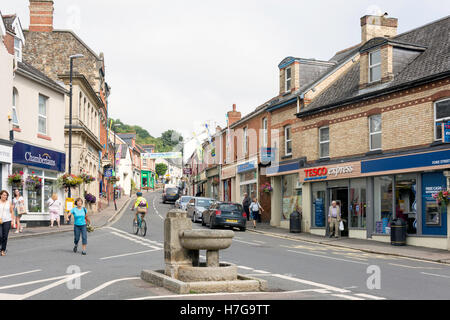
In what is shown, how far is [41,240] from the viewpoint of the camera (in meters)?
20.2

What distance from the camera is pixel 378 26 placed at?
30.9m

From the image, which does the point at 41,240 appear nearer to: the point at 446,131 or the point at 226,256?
the point at 226,256

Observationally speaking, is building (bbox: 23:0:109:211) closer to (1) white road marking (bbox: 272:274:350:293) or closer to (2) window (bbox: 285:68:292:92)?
(2) window (bbox: 285:68:292:92)

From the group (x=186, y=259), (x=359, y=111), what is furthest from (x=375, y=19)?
(x=186, y=259)

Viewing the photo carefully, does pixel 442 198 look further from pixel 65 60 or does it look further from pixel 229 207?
pixel 65 60

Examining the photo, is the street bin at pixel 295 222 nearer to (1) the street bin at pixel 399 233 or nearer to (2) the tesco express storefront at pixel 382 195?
(2) the tesco express storefront at pixel 382 195

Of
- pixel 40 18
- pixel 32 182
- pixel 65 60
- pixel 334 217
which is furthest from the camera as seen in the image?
pixel 40 18

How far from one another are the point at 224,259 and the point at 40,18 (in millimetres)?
34658

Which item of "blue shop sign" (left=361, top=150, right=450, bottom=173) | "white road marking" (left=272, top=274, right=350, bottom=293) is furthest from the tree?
"white road marking" (left=272, top=274, right=350, bottom=293)

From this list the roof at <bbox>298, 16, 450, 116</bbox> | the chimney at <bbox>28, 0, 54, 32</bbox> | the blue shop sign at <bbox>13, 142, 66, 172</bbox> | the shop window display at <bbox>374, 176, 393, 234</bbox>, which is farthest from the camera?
the chimney at <bbox>28, 0, 54, 32</bbox>

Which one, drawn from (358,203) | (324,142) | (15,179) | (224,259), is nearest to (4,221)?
(224,259)

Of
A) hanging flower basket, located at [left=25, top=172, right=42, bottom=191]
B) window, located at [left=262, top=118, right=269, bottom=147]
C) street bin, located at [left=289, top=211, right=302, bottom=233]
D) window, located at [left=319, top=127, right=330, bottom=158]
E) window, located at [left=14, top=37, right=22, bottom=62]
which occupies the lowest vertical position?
street bin, located at [left=289, top=211, right=302, bottom=233]

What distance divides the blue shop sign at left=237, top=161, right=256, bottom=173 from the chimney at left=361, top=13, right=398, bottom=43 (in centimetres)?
1118

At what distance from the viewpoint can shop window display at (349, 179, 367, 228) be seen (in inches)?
955
